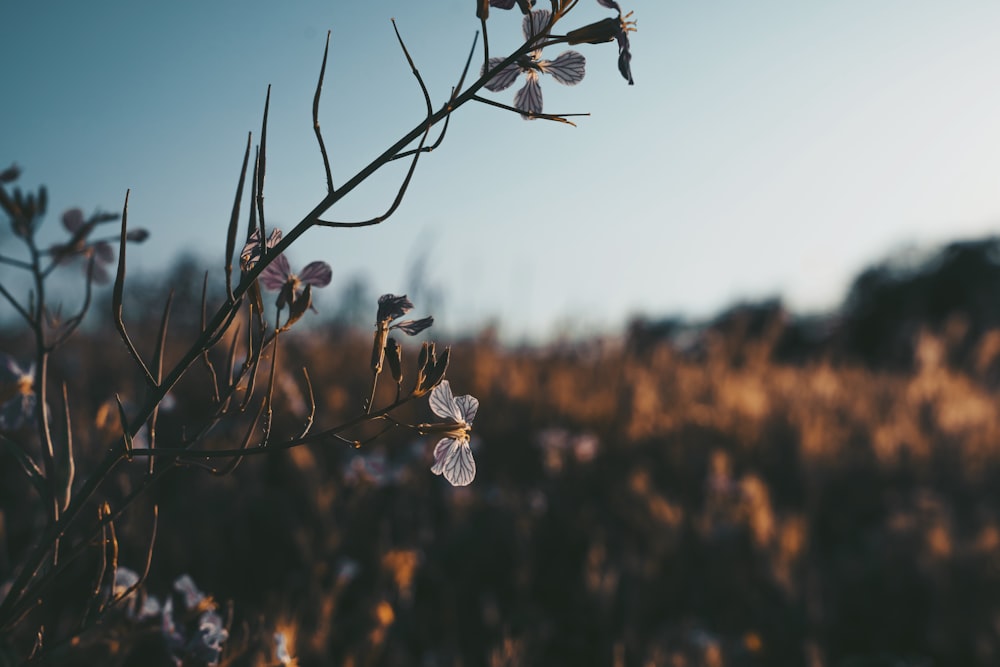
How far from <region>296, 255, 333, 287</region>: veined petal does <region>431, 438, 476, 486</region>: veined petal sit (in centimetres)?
20

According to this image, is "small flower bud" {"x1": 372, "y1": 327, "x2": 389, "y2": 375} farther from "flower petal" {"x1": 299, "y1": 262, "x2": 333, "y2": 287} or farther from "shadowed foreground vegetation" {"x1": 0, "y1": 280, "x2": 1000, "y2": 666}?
"shadowed foreground vegetation" {"x1": 0, "y1": 280, "x2": 1000, "y2": 666}

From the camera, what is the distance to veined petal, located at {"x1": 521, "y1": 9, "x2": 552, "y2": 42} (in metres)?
0.66

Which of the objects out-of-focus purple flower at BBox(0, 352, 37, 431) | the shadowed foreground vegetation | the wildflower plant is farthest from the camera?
the shadowed foreground vegetation

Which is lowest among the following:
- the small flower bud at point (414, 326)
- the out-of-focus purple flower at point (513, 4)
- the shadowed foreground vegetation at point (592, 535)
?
the shadowed foreground vegetation at point (592, 535)

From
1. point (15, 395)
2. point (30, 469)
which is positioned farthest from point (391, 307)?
point (15, 395)

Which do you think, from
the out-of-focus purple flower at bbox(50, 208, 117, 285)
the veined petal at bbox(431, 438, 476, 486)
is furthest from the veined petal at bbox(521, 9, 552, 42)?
the out-of-focus purple flower at bbox(50, 208, 117, 285)

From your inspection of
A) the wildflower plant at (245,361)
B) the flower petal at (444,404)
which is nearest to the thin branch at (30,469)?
the wildflower plant at (245,361)

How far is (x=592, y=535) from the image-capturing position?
2652 mm

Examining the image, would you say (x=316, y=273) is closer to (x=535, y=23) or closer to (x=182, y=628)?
(x=535, y=23)

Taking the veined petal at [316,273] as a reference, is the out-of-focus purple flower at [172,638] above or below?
below

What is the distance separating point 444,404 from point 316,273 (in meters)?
0.19

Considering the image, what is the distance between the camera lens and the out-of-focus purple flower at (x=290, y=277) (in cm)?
69

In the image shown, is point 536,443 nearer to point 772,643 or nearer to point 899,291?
point 772,643

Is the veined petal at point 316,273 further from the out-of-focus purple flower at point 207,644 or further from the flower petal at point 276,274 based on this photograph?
the out-of-focus purple flower at point 207,644
